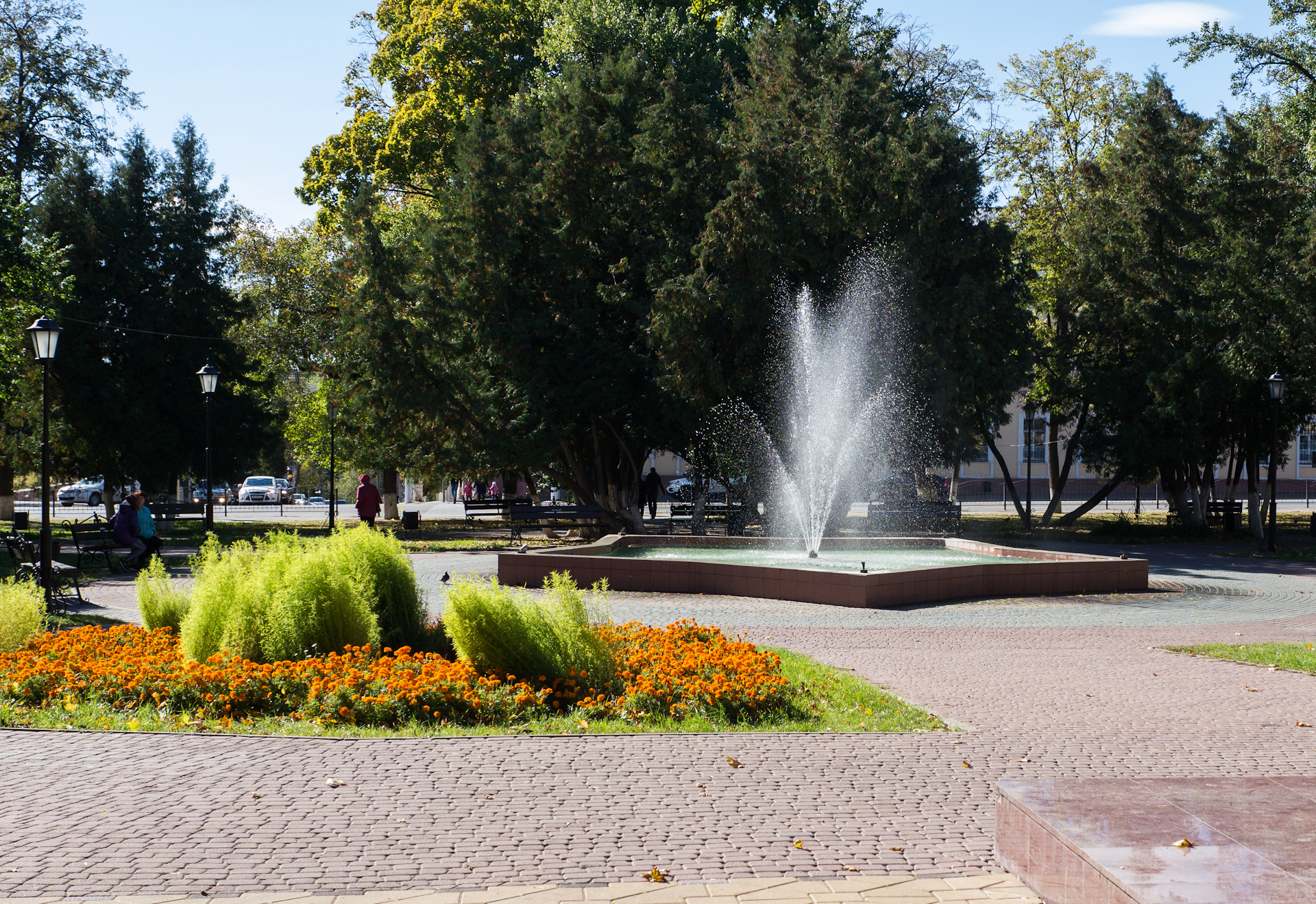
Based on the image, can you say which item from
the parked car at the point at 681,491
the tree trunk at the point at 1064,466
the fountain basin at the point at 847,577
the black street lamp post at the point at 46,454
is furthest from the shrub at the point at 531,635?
the parked car at the point at 681,491

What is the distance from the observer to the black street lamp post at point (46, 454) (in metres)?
13.1

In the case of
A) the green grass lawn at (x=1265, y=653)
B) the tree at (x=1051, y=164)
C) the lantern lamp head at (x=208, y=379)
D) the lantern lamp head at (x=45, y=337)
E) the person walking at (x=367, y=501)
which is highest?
the tree at (x=1051, y=164)

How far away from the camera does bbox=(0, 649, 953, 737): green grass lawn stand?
22.7 feet

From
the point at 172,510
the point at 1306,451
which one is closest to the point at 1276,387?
the point at 172,510

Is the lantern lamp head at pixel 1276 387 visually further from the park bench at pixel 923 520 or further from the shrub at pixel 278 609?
the shrub at pixel 278 609

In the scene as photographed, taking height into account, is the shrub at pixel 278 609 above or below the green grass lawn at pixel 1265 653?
above

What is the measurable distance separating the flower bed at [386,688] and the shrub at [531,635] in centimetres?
10

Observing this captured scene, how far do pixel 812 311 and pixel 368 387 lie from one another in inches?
410

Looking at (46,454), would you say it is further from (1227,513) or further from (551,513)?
(1227,513)

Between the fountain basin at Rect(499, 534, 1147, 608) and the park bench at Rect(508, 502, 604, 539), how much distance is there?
6.62 m

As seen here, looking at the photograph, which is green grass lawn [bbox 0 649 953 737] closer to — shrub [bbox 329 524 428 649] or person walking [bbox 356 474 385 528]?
shrub [bbox 329 524 428 649]

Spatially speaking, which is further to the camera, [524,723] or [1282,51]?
[1282,51]

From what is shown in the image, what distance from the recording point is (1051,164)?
39031 millimetres

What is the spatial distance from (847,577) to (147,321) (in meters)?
25.7
